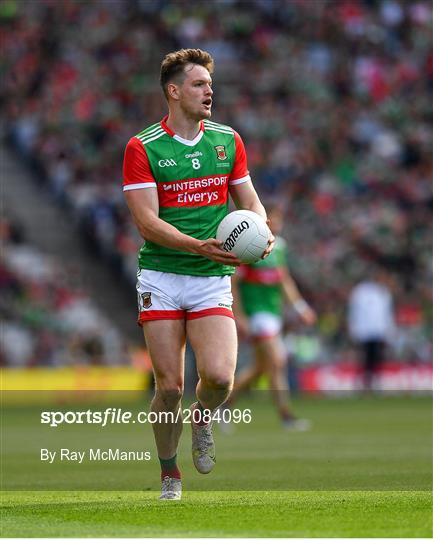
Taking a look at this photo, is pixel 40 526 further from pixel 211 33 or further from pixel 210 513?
pixel 211 33

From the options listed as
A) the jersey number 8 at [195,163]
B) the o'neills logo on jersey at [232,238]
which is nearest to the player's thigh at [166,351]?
the o'neills logo on jersey at [232,238]

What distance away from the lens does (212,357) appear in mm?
9633

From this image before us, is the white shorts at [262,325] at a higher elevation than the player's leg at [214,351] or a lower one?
lower

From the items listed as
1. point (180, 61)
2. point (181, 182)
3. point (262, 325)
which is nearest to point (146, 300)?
point (181, 182)

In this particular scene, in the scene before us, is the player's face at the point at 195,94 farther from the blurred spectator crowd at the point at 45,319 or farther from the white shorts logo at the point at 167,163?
the blurred spectator crowd at the point at 45,319

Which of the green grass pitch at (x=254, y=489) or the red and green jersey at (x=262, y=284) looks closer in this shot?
the green grass pitch at (x=254, y=489)

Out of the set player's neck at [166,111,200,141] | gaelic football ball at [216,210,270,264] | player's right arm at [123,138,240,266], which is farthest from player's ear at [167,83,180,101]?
gaelic football ball at [216,210,270,264]

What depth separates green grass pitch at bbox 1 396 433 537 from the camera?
8086 mm

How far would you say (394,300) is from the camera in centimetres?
3064

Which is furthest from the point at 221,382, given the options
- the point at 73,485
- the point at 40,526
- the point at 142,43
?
the point at 142,43

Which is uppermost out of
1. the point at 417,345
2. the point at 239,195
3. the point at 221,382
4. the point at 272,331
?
the point at 239,195

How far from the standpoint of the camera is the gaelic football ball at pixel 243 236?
31.1ft

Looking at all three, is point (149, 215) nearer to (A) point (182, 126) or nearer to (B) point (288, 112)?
(A) point (182, 126)

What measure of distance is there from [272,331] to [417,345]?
11.7 m
